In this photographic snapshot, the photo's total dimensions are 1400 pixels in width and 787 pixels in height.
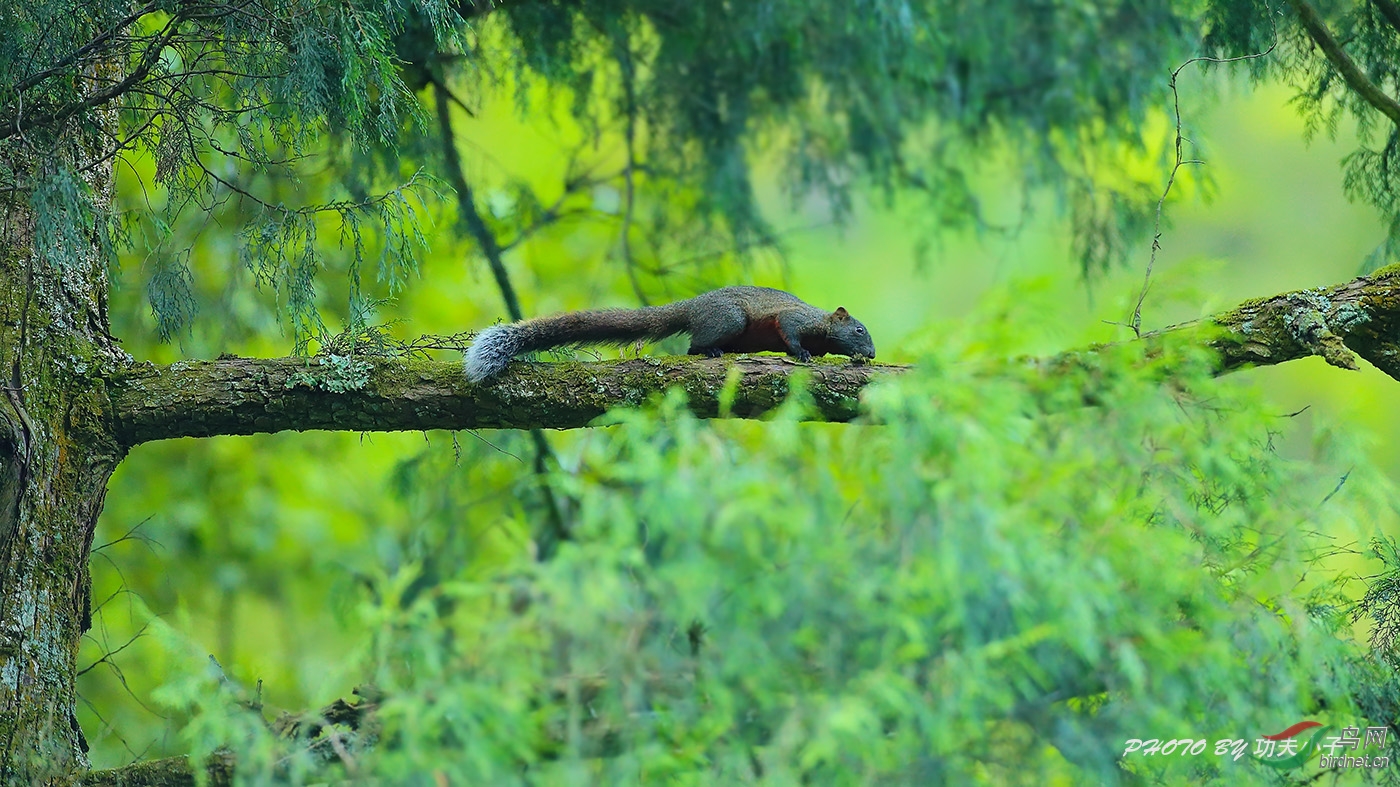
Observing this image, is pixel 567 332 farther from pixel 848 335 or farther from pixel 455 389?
pixel 848 335

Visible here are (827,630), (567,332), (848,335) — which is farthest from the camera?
(848,335)

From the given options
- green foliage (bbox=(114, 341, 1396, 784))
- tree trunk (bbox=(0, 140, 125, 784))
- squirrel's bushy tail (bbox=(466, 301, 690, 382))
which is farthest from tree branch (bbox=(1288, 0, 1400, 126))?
tree trunk (bbox=(0, 140, 125, 784))

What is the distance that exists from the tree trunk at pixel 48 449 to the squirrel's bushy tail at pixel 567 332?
1.18 m

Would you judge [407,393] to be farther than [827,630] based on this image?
Yes

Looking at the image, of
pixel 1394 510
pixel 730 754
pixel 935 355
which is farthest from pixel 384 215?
pixel 1394 510

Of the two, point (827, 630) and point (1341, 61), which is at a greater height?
point (1341, 61)

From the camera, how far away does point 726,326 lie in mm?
4684

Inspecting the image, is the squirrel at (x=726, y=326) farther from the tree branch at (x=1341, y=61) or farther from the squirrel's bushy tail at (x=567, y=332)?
the tree branch at (x=1341, y=61)

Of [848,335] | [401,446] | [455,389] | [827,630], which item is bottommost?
[827,630]

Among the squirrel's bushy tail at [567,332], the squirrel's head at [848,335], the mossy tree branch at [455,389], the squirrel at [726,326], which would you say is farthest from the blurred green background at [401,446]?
the squirrel's head at [848,335]

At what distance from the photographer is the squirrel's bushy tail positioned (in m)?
3.53

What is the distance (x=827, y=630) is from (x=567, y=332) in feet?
7.73

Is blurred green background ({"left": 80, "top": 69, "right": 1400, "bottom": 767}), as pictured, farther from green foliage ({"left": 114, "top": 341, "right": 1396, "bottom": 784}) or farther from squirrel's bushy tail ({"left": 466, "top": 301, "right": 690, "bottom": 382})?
squirrel's bushy tail ({"left": 466, "top": 301, "right": 690, "bottom": 382})

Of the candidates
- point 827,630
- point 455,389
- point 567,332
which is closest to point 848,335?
point 567,332
